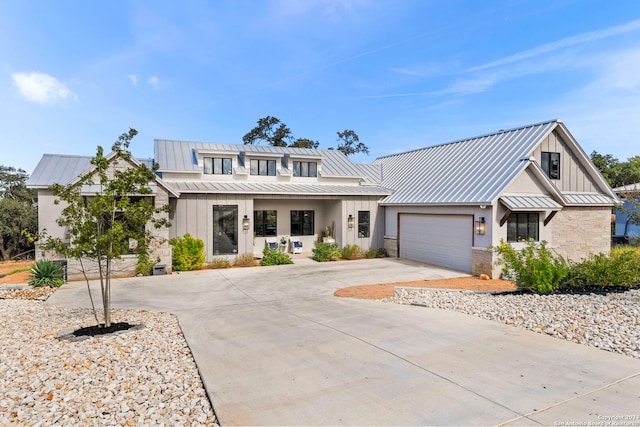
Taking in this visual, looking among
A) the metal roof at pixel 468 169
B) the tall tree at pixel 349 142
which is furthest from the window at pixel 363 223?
the tall tree at pixel 349 142

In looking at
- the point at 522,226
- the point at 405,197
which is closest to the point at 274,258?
the point at 405,197

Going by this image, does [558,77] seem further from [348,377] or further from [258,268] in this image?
[348,377]

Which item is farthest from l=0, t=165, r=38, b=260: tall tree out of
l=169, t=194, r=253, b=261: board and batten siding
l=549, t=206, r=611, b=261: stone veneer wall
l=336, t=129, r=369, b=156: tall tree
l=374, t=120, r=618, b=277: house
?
l=336, t=129, r=369, b=156: tall tree

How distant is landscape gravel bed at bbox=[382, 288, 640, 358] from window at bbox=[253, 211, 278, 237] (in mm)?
10301

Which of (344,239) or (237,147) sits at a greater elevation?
(237,147)

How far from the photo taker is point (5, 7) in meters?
9.84

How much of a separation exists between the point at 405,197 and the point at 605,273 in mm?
9361

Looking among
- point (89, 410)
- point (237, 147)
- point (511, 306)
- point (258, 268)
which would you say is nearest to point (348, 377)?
point (89, 410)

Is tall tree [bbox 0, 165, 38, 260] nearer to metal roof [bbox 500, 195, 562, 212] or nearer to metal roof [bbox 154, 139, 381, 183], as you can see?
metal roof [bbox 154, 139, 381, 183]

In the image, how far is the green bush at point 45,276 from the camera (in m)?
11.5

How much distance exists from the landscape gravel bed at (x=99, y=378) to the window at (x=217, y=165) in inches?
472

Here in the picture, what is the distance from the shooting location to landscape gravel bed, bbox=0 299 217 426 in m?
3.71

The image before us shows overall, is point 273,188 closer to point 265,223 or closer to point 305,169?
point 265,223

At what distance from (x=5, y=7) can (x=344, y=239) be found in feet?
49.1
